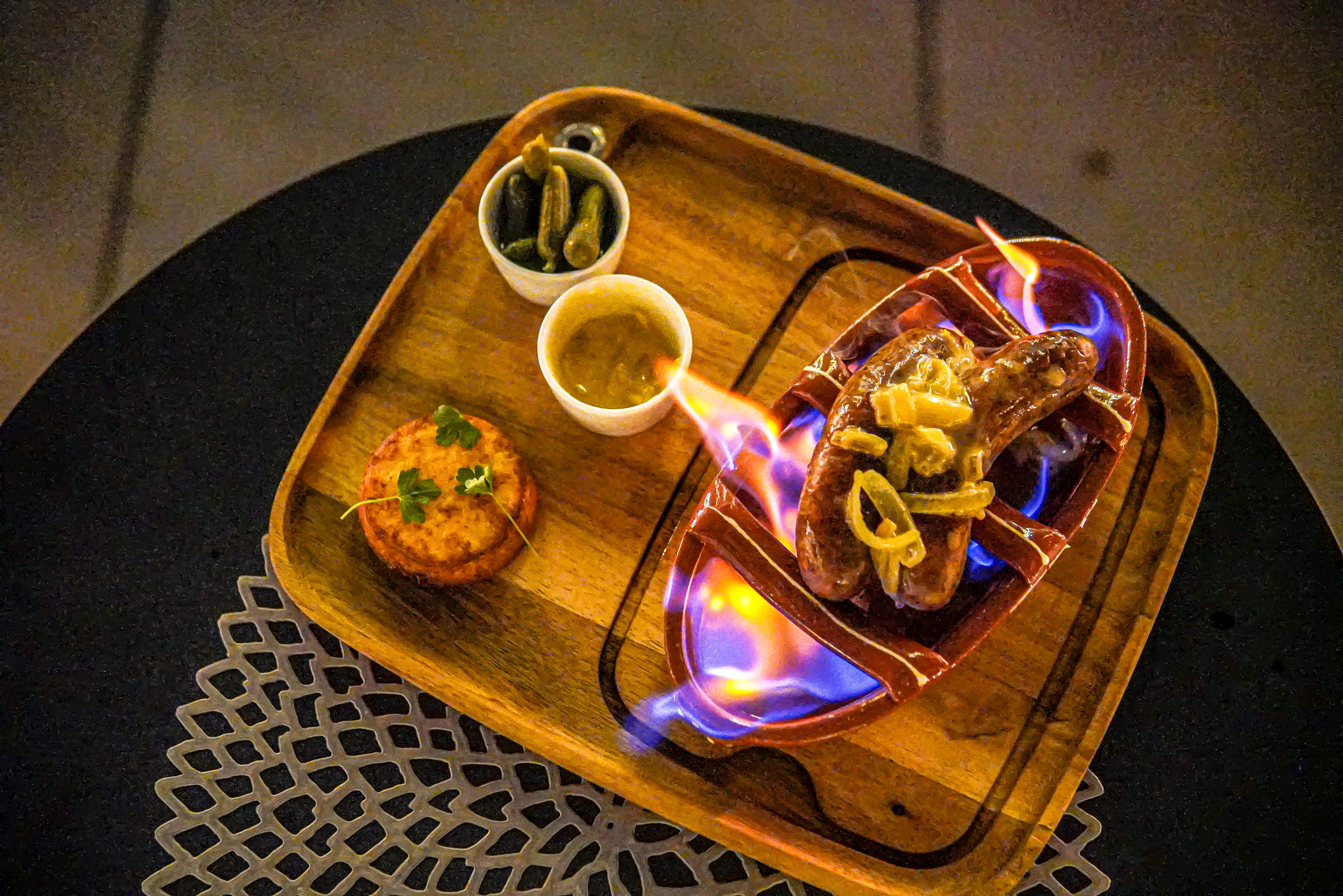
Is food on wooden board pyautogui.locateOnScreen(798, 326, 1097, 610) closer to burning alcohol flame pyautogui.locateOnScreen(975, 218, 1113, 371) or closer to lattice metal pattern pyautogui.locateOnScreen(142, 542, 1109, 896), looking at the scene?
burning alcohol flame pyautogui.locateOnScreen(975, 218, 1113, 371)

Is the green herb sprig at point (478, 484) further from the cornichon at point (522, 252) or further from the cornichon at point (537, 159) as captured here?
the cornichon at point (537, 159)

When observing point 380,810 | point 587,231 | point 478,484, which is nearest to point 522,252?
point 587,231

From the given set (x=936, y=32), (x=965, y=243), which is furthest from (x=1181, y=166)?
(x=965, y=243)

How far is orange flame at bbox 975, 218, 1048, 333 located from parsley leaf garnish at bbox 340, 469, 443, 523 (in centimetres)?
103

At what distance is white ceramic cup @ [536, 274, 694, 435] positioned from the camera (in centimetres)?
153

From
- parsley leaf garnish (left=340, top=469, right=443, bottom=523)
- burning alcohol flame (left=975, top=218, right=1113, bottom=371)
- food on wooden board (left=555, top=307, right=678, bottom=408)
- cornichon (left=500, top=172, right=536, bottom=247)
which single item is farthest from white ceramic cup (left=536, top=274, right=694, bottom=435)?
burning alcohol flame (left=975, top=218, right=1113, bottom=371)

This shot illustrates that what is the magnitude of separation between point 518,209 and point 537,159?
3.6 inches

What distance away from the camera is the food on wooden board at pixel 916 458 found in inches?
49.9

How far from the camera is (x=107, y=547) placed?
184 centimetres

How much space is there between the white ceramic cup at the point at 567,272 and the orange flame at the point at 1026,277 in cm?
64

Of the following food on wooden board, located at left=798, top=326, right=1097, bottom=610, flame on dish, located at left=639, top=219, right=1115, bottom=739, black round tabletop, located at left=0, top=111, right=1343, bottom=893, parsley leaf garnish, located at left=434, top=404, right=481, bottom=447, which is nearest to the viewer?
food on wooden board, located at left=798, top=326, right=1097, bottom=610

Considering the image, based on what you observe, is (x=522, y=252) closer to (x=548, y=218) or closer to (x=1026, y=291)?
(x=548, y=218)

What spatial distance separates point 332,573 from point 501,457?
362mm

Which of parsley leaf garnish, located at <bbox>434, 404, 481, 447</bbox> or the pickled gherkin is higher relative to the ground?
the pickled gherkin
